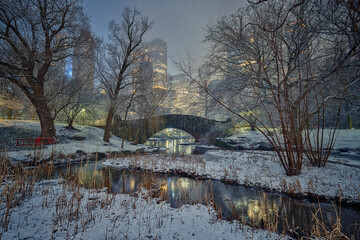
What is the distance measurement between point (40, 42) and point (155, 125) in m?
16.9

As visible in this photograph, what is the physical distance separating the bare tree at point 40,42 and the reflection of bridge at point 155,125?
10.8m

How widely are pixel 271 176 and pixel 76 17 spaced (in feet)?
50.7

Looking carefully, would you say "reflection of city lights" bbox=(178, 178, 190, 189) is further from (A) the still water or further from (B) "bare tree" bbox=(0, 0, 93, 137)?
(B) "bare tree" bbox=(0, 0, 93, 137)

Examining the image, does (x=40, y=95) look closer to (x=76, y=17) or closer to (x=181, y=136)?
(x=76, y=17)

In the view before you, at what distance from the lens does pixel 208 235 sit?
3.17 meters

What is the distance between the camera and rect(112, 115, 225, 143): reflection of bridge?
2367 cm

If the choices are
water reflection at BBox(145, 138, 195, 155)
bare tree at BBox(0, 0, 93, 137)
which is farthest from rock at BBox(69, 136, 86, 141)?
water reflection at BBox(145, 138, 195, 155)

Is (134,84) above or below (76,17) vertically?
below

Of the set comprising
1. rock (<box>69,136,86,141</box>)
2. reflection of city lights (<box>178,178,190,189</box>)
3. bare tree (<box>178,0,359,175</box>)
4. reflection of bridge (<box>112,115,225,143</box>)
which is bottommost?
reflection of city lights (<box>178,178,190,189</box>)

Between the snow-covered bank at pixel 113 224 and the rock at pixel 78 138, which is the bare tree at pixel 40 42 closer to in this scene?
the rock at pixel 78 138

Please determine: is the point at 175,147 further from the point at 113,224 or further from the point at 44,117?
the point at 113,224

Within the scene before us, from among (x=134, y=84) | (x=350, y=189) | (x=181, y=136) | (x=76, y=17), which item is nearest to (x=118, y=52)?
(x=134, y=84)

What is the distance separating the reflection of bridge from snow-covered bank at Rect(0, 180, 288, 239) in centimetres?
1869

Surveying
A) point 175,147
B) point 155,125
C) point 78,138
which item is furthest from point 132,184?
point 175,147
